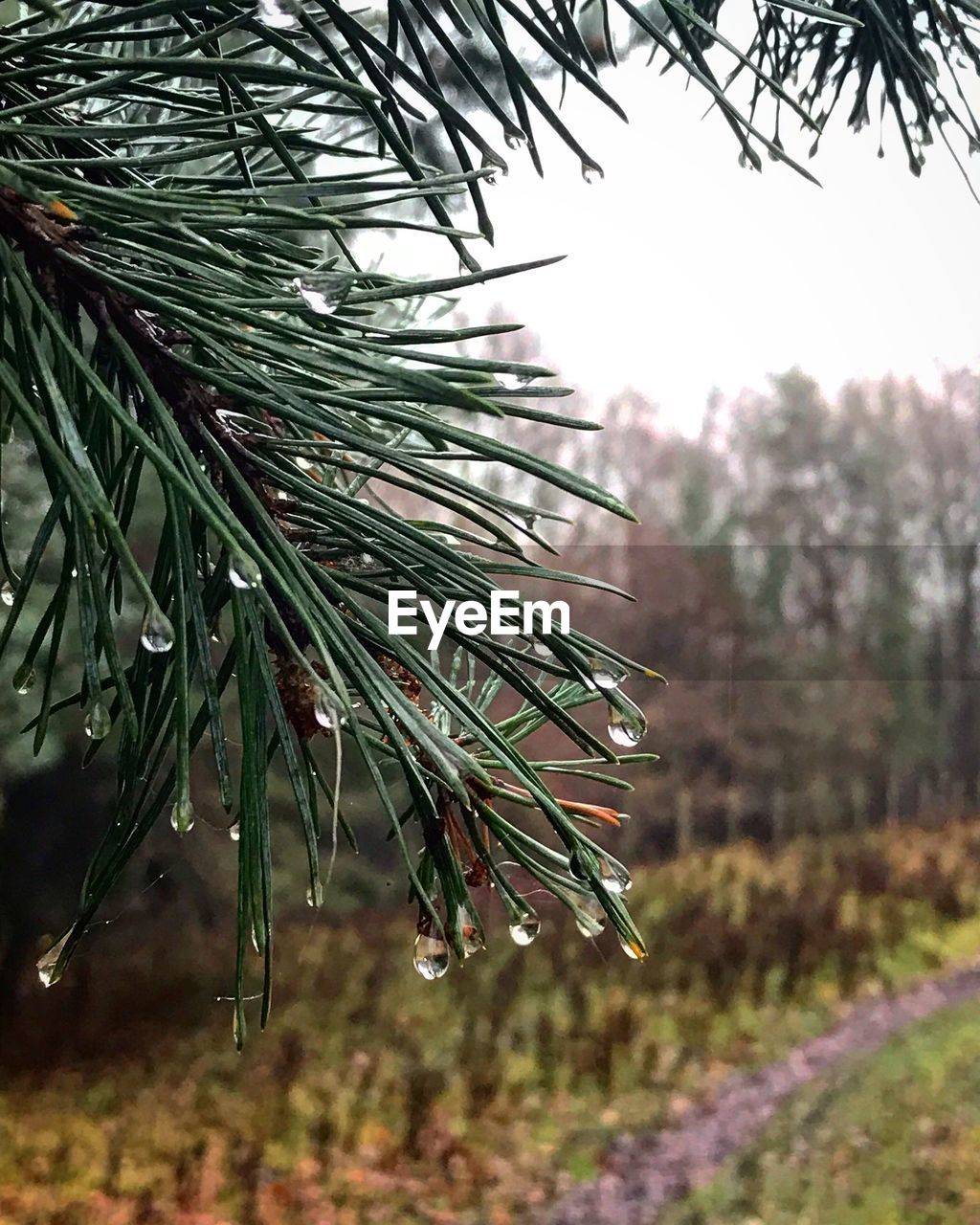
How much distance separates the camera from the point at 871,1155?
0.94 meters

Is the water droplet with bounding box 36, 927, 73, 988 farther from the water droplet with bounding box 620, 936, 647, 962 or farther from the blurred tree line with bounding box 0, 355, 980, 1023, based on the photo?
the blurred tree line with bounding box 0, 355, 980, 1023

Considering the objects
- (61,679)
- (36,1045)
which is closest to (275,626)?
(61,679)

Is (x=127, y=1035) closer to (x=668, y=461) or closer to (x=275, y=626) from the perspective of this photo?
(x=668, y=461)

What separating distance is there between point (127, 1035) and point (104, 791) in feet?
0.99

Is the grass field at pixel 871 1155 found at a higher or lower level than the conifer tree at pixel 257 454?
lower

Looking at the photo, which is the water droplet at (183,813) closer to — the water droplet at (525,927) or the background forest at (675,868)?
the water droplet at (525,927)

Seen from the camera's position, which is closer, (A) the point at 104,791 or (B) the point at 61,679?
(B) the point at 61,679

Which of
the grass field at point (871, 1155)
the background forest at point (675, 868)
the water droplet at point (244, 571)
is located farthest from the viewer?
the background forest at point (675, 868)

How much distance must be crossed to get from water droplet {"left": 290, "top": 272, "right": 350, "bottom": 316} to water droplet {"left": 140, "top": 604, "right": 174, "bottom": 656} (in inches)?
2.1

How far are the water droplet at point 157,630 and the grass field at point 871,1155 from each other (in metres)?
1.06

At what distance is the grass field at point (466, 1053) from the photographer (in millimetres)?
955

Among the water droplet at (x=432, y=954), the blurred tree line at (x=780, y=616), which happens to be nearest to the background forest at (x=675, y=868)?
the blurred tree line at (x=780, y=616)

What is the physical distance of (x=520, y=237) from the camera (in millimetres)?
1020

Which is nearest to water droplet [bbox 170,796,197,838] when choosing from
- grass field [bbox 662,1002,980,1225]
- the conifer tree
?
the conifer tree
